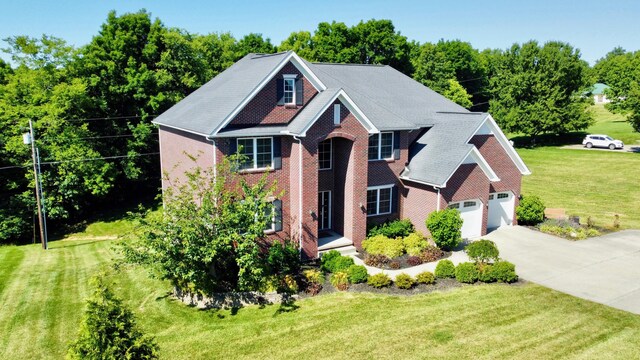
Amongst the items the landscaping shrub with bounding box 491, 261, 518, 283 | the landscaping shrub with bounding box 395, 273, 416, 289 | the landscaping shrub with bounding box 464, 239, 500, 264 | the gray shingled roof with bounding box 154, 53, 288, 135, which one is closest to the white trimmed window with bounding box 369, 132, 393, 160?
the gray shingled roof with bounding box 154, 53, 288, 135

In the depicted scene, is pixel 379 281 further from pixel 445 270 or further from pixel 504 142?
pixel 504 142

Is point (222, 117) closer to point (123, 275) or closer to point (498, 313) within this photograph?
point (123, 275)

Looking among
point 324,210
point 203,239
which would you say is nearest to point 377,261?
point 324,210

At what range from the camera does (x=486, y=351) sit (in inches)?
591

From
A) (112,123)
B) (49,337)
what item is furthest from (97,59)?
(49,337)

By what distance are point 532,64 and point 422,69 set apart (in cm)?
1657

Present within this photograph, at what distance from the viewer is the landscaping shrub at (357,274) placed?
20167 millimetres

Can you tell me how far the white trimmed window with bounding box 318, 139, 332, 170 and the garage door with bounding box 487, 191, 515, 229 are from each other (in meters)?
10.8

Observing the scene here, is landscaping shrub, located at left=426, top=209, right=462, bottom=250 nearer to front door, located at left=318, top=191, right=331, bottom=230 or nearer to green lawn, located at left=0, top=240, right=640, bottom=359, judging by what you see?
green lawn, located at left=0, top=240, right=640, bottom=359

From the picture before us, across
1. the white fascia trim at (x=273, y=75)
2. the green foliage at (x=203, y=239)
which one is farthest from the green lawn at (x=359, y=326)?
the white fascia trim at (x=273, y=75)

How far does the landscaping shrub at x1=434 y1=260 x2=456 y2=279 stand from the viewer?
68.4ft

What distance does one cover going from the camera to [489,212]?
28531 millimetres

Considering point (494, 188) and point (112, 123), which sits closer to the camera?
point (494, 188)

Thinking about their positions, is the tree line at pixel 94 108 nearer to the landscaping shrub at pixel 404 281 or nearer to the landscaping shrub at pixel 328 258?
the landscaping shrub at pixel 328 258
